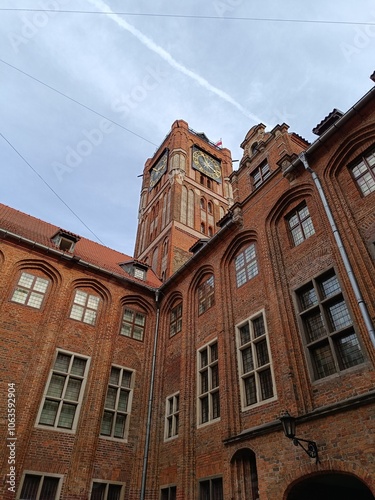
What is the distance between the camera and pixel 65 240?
19.1 m

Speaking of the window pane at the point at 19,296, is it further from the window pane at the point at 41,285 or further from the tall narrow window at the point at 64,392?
the tall narrow window at the point at 64,392

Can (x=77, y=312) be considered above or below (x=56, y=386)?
above

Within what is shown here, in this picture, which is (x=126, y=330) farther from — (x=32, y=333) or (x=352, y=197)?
(x=352, y=197)

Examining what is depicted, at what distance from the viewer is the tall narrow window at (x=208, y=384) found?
12812 millimetres

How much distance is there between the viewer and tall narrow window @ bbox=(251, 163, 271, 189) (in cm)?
1602

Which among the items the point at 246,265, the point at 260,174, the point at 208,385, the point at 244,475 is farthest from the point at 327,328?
the point at 260,174

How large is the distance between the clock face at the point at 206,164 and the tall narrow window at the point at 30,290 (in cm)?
2293

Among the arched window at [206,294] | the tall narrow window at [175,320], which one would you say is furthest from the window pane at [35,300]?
the arched window at [206,294]

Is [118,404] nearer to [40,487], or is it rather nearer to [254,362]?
[40,487]

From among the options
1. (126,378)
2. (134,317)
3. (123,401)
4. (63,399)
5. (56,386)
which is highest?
(134,317)

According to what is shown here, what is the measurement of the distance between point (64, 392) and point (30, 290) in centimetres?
465

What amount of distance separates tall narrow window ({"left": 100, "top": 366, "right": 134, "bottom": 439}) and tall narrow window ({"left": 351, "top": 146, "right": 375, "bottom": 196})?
1227 cm

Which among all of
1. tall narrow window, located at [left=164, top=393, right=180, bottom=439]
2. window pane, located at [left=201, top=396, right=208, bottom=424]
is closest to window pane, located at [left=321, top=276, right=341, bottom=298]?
window pane, located at [left=201, top=396, right=208, bottom=424]

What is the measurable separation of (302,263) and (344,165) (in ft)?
11.6
